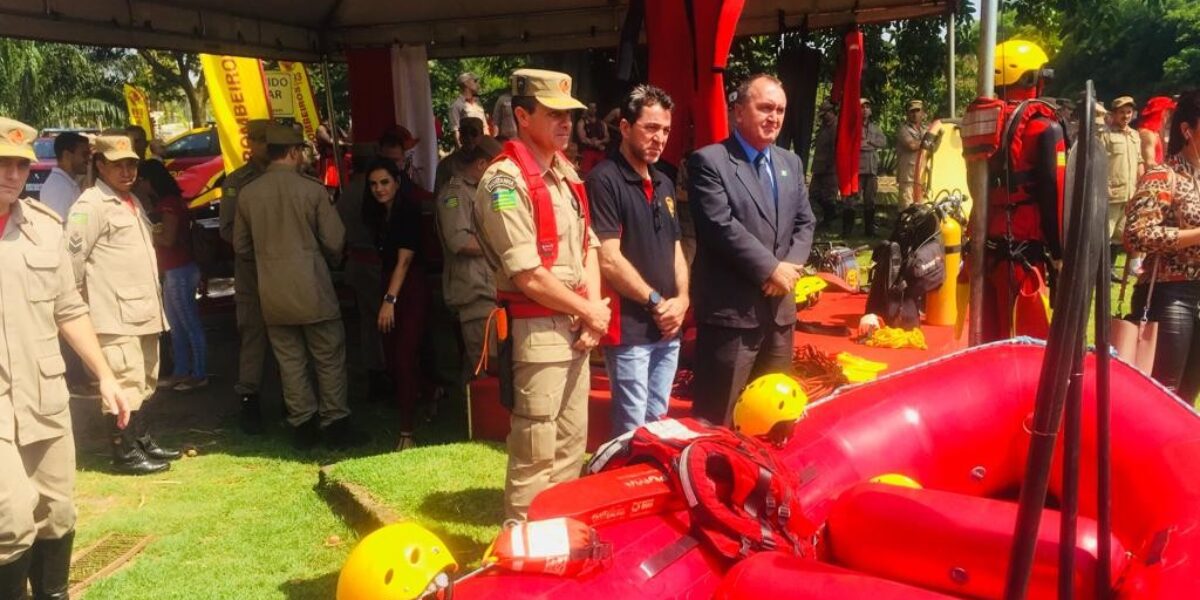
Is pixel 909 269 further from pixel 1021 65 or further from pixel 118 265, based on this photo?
pixel 118 265

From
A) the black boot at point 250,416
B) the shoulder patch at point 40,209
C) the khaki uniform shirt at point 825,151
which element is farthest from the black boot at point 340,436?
the khaki uniform shirt at point 825,151

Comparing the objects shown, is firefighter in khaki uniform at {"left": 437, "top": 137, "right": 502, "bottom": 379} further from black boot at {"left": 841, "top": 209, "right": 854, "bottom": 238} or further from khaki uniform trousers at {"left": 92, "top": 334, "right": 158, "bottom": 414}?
black boot at {"left": 841, "top": 209, "right": 854, "bottom": 238}

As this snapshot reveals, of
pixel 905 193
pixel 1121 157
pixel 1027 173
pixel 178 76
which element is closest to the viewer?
pixel 1027 173

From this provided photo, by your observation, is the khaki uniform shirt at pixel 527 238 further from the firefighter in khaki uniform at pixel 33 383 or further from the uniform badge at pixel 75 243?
the uniform badge at pixel 75 243

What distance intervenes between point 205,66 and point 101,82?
84.9ft

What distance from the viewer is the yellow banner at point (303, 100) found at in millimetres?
12938

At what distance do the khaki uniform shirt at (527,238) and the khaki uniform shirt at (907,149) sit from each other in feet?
29.2

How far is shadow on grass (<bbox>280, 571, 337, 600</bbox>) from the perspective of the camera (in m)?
3.45

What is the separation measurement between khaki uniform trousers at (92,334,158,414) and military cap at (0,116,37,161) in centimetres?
206

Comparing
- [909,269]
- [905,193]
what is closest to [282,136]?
[909,269]

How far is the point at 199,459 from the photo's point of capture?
5.08m

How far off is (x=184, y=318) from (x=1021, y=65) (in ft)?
18.5

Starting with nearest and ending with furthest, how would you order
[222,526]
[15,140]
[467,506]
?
1. [15,140]
2. [467,506]
3. [222,526]

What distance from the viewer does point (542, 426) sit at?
9.98ft
